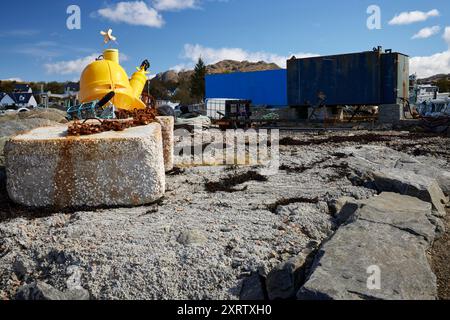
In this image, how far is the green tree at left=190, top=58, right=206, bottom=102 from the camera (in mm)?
64500

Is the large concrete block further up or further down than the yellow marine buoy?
further down

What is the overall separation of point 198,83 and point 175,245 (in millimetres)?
62719

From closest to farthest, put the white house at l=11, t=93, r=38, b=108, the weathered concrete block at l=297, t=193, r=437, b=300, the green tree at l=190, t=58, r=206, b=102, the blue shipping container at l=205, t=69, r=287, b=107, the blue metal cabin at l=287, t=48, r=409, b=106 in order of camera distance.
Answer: the weathered concrete block at l=297, t=193, r=437, b=300 < the blue metal cabin at l=287, t=48, r=409, b=106 < the blue shipping container at l=205, t=69, r=287, b=107 < the green tree at l=190, t=58, r=206, b=102 < the white house at l=11, t=93, r=38, b=108

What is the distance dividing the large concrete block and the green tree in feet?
196

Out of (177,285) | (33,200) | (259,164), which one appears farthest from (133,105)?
(177,285)

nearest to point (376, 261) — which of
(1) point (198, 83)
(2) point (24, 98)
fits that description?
(1) point (198, 83)

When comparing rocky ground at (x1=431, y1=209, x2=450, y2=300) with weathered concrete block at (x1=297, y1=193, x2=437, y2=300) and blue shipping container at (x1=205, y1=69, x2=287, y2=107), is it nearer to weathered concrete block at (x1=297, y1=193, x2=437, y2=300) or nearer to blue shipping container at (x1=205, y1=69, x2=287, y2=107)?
weathered concrete block at (x1=297, y1=193, x2=437, y2=300)

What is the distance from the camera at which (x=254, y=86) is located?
119ft

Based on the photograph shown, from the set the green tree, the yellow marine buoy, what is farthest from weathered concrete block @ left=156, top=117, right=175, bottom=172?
the green tree

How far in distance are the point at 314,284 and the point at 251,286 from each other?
585mm

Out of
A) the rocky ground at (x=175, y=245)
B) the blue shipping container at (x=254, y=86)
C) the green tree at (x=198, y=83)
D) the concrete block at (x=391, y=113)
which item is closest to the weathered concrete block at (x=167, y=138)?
the rocky ground at (x=175, y=245)

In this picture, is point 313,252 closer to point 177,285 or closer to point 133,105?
point 177,285

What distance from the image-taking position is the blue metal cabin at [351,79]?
19.4 metres

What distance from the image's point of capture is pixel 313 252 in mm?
3383
